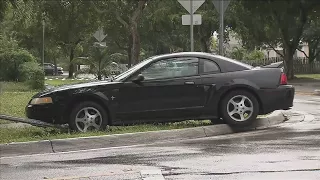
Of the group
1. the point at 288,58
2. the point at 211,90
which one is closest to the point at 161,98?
the point at 211,90

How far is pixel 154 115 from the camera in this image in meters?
8.75

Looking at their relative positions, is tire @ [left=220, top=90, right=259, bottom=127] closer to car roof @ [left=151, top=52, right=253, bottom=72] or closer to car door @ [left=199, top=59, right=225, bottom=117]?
car door @ [left=199, top=59, right=225, bottom=117]

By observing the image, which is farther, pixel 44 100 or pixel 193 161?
pixel 44 100

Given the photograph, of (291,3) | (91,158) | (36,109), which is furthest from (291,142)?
(291,3)

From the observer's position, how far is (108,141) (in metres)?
7.93

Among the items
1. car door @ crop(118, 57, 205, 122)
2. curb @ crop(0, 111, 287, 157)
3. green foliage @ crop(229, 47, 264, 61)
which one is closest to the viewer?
green foliage @ crop(229, 47, 264, 61)

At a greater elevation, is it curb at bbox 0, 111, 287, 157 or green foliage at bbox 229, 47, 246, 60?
green foliage at bbox 229, 47, 246, 60

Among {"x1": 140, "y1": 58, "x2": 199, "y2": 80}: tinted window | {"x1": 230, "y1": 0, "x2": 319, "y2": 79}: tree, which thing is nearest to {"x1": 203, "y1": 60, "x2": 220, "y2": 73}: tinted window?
{"x1": 140, "y1": 58, "x2": 199, "y2": 80}: tinted window

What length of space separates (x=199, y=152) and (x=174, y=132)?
1543mm

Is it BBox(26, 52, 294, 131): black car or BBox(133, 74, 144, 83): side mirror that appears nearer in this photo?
BBox(26, 52, 294, 131): black car

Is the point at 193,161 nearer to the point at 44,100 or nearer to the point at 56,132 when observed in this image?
the point at 44,100

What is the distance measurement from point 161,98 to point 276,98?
2066 mm

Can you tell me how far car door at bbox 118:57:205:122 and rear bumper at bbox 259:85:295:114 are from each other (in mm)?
1106

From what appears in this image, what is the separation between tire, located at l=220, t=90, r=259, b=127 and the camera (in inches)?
345
